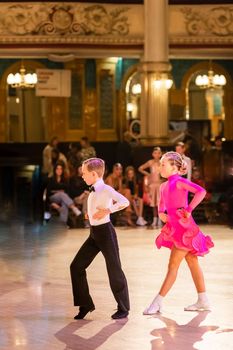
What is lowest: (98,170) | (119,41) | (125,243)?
(125,243)

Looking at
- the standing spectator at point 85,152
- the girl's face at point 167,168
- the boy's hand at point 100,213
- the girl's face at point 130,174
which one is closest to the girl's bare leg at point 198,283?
the girl's face at point 167,168

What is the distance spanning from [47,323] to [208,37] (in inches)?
589

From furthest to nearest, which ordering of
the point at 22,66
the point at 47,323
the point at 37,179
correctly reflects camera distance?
the point at 22,66, the point at 37,179, the point at 47,323

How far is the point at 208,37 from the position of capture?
2380 centimetres

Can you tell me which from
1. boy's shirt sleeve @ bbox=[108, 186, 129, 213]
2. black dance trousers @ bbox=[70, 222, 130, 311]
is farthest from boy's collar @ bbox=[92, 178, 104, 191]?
black dance trousers @ bbox=[70, 222, 130, 311]

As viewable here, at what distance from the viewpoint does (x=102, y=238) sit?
9883 mm

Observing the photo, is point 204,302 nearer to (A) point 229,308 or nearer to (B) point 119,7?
(A) point 229,308

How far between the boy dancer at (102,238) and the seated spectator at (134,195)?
32.7 ft

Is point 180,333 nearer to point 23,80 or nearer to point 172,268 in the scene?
point 172,268

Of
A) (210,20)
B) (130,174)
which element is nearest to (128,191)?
(130,174)

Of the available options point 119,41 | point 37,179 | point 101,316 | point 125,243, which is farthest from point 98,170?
point 119,41

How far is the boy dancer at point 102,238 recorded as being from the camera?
988cm

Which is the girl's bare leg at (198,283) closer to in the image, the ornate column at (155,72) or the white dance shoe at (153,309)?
the white dance shoe at (153,309)

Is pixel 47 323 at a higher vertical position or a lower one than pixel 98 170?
lower
